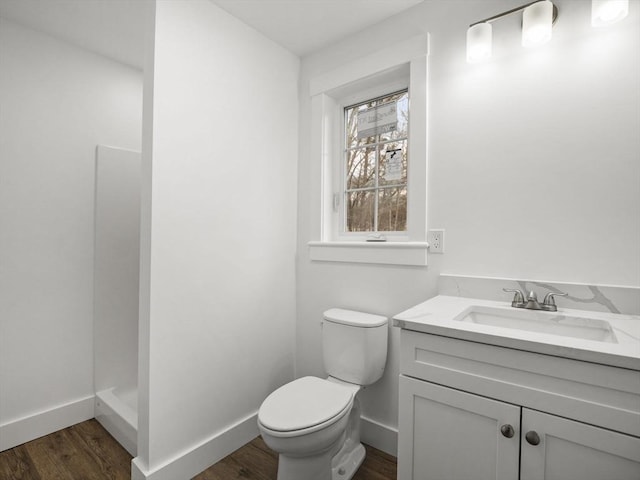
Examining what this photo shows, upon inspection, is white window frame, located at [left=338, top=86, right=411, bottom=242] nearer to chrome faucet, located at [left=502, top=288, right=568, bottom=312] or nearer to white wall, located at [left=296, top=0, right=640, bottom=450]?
white wall, located at [left=296, top=0, right=640, bottom=450]

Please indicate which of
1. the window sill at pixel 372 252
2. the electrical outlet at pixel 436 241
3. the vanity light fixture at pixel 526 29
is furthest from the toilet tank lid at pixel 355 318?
the vanity light fixture at pixel 526 29

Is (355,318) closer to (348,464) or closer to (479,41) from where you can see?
(348,464)

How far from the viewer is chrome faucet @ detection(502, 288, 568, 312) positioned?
1253mm

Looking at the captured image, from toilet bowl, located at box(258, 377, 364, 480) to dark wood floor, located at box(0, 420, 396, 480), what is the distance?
227mm

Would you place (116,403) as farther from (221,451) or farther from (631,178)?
(631,178)

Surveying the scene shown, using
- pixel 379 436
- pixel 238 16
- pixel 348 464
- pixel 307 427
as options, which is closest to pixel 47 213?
pixel 238 16

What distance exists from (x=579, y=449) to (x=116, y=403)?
7.42 feet

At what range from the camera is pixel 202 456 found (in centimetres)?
158

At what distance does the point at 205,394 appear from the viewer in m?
1.63

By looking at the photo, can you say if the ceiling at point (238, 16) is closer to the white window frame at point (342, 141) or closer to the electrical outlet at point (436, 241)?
the white window frame at point (342, 141)

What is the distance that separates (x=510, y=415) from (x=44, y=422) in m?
2.43

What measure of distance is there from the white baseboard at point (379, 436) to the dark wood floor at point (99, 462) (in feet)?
0.10

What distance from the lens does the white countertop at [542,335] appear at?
82 cm

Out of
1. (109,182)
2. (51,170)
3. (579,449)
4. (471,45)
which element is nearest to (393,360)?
(579,449)
